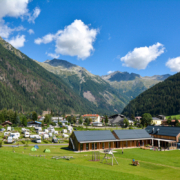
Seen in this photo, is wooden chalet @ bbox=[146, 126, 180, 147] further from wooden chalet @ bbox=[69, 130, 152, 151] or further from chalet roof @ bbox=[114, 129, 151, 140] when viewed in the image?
chalet roof @ bbox=[114, 129, 151, 140]

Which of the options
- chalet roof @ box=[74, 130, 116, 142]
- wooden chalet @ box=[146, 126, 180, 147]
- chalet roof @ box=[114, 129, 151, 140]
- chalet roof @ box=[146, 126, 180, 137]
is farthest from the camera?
chalet roof @ box=[146, 126, 180, 137]

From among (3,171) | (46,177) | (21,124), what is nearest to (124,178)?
(46,177)

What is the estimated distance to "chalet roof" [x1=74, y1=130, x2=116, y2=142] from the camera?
57.5 metres

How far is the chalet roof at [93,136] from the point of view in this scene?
5750cm

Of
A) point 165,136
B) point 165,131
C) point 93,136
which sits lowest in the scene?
point 165,136

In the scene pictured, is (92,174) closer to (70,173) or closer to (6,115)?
(70,173)

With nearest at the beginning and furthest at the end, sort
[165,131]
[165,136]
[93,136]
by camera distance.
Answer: [93,136] → [165,136] → [165,131]

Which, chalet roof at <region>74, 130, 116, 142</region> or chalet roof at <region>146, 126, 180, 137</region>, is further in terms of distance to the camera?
chalet roof at <region>146, 126, 180, 137</region>

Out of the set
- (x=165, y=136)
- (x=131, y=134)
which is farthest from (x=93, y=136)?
(x=165, y=136)

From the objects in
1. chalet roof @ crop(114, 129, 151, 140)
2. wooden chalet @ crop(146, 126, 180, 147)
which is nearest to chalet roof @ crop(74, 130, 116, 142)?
chalet roof @ crop(114, 129, 151, 140)

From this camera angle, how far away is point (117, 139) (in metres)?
62.3

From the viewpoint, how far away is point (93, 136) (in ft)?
196

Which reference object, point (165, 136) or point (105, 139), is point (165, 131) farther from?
point (105, 139)

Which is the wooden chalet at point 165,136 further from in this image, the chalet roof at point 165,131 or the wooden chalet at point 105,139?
the wooden chalet at point 105,139
